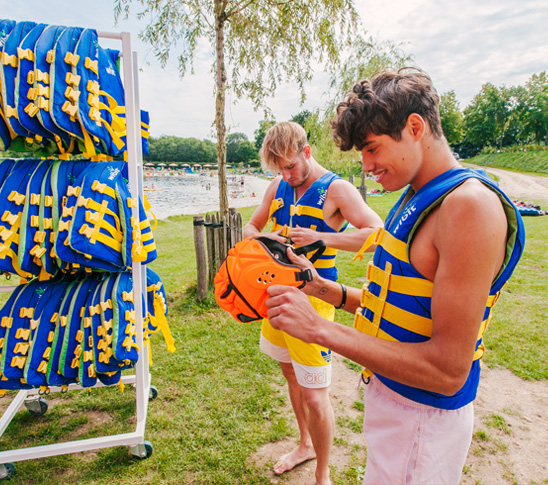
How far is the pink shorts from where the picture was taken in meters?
1.42

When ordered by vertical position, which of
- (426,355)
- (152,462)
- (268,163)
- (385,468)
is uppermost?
→ (268,163)

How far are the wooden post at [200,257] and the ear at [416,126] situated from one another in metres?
4.70

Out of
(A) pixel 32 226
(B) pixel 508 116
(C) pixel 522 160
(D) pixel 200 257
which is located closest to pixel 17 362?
(A) pixel 32 226

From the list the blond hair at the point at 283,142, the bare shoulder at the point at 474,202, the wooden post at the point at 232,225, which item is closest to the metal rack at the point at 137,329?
the blond hair at the point at 283,142

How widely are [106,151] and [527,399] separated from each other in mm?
4743

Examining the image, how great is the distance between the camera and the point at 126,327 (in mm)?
2480

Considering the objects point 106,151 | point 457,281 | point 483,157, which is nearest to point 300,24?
point 106,151

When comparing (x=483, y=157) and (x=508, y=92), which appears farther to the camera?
(x=508, y=92)

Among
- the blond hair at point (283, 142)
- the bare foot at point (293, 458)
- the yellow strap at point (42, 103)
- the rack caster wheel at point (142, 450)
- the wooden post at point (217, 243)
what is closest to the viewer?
the yellow strap at point (42, 103)

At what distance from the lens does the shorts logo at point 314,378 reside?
247 cm

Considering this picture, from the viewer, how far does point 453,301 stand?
110 centimetres

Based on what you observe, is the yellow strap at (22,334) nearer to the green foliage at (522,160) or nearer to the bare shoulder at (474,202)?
the bare shoulder at (474,202)

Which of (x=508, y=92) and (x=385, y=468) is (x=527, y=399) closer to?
(x=385, y=468)

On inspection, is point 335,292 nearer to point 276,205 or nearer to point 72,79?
point 276,205
